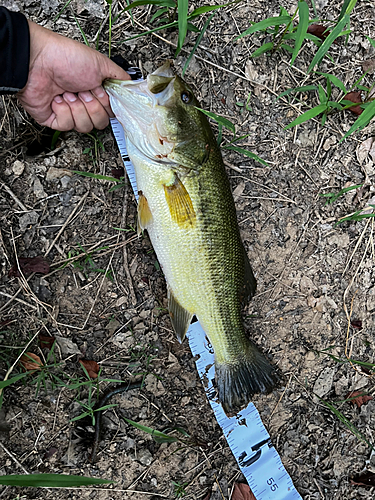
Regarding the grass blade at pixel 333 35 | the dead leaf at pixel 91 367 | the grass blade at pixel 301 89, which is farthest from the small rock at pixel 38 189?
the grass blade at pixel 333 35

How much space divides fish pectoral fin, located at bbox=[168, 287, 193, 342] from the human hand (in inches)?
60.2

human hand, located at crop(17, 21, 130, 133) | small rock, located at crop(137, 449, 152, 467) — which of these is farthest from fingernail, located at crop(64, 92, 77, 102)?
small rock, located at crop(137, 449, 152, 467)

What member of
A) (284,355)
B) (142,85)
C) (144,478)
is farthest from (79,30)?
(144,478)

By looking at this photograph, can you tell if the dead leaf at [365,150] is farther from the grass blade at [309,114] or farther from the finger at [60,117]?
the finger at [60,117]

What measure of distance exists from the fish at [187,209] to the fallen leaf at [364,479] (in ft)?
4.74

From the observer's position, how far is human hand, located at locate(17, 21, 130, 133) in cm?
265

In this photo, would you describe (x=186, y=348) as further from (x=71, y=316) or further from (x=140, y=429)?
(x=71, y=316)

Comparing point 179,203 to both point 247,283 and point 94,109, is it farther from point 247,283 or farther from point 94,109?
point 94,109

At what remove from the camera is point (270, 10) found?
3275 millimetres

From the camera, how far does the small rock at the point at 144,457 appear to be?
9.93 feet

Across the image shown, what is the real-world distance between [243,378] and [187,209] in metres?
1.40

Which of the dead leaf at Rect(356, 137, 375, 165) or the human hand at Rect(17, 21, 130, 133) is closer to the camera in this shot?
the human hand at Rect(17, 21, 130, 133)

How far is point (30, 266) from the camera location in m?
2.93

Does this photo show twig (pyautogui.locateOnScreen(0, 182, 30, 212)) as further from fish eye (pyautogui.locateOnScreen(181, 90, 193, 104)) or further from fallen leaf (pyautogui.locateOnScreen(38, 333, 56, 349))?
fish eye (pyautogui.locateOnScreen(181, 90, 193, 104))
